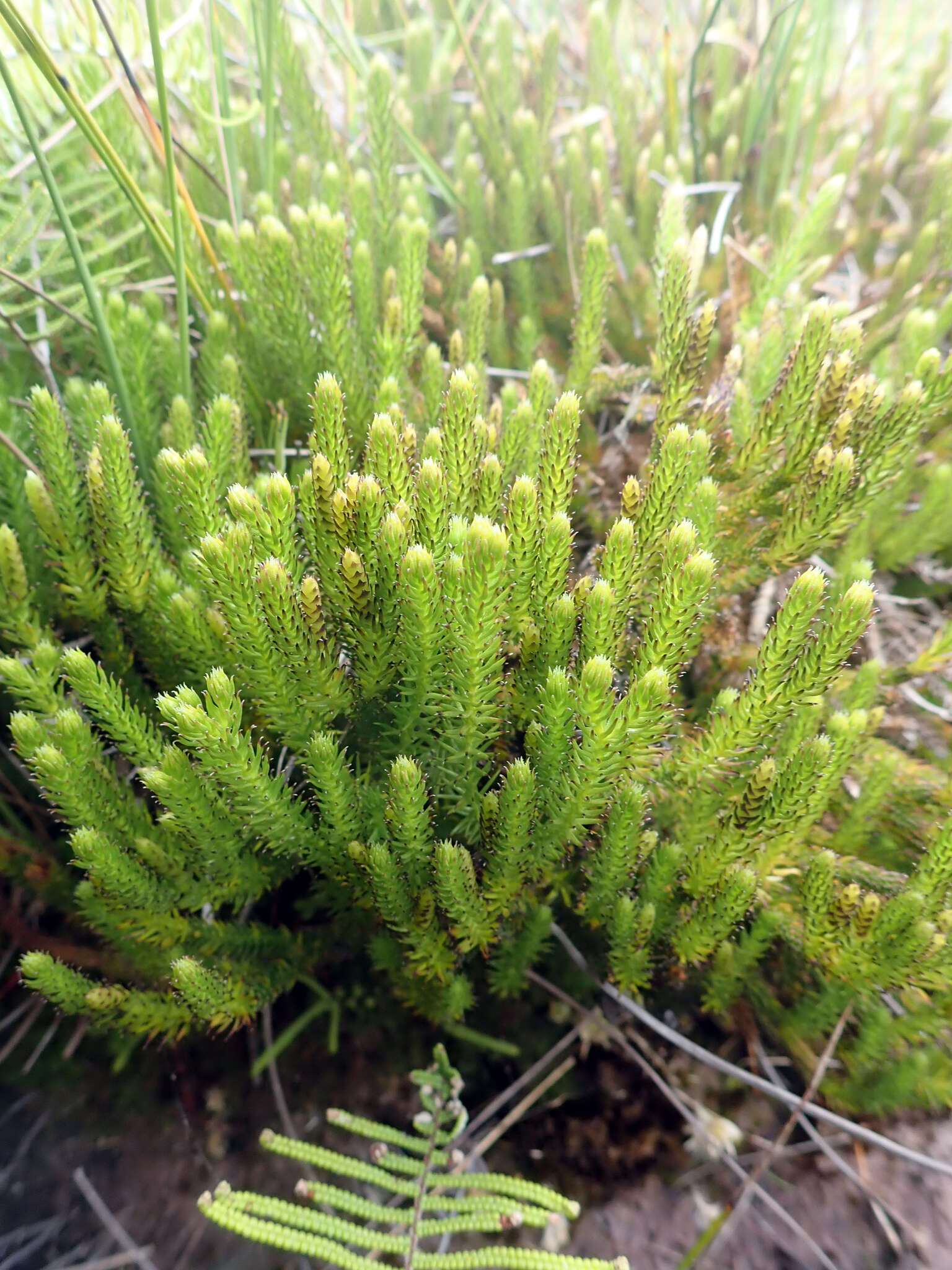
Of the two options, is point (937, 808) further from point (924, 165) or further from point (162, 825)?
point (924, 165)

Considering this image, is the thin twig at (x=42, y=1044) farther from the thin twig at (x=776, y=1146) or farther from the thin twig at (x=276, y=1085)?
the thin twig at (x=776, y=1146)

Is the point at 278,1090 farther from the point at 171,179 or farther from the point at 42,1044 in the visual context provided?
the point at 171,179

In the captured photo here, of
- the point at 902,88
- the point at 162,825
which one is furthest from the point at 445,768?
the point at 902,88

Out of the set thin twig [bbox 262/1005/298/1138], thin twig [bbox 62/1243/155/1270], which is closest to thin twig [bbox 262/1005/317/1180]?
thin twig [bbox 262/1005/298/1138]

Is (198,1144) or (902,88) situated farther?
(902,88)

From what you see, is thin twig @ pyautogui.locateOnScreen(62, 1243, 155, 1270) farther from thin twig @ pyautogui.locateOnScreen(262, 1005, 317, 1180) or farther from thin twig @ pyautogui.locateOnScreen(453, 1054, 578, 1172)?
thin twig @ pyautogui.locateOnScreen(453, 1054, 578, 1172)

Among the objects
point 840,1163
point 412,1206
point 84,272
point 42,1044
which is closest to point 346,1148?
point 412,1206
